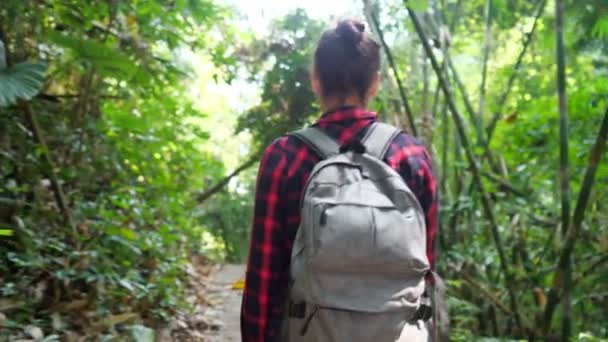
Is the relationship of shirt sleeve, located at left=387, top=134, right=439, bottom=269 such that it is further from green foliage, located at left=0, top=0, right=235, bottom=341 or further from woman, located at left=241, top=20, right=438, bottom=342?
green foliage, located at left=0, top=0, right=235, bottom=341

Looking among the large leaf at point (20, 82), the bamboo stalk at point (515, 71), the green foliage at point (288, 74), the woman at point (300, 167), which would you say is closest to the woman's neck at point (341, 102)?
the woman at point (300, 167)

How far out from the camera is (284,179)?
1582 mm

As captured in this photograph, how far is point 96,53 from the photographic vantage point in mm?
3221

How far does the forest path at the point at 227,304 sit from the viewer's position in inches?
177

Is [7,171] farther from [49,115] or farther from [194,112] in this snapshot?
[194,112]

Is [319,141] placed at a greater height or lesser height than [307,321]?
greater

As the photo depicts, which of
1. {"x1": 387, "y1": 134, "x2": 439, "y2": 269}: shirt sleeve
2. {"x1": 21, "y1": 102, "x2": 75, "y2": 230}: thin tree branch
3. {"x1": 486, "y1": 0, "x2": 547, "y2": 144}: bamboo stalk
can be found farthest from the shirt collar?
{"x1": 21, "y1": 102, "x2": 75, "y2": 230}: thin tree branch

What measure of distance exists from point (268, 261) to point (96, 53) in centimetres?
209

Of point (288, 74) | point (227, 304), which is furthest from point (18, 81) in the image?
point (288, 74)

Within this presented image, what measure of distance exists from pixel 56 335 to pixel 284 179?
183cm

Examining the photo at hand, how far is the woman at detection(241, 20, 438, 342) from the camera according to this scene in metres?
1.58

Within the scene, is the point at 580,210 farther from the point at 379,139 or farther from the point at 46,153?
the point at 46,153

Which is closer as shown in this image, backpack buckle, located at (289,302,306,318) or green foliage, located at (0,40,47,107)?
backpack buckle, located at (289,302,306,318)

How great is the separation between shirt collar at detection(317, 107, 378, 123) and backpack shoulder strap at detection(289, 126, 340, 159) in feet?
0.15
